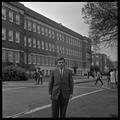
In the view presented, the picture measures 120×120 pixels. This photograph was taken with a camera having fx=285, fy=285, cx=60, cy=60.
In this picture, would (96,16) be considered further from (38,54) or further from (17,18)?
(38,54)

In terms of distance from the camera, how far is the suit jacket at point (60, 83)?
6.47m

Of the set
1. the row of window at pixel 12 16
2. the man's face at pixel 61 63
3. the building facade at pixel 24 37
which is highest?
the row of window at pixel 12 16

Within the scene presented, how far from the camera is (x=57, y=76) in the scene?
6.50 metres

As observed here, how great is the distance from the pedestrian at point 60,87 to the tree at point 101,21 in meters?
10.6

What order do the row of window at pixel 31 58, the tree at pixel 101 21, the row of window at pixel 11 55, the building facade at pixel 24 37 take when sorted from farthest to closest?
the row of window at pixel 31 58 → the building facade at pixel 24 37 → the row of window at pixel 11 55 → the tree at pixel 101 21

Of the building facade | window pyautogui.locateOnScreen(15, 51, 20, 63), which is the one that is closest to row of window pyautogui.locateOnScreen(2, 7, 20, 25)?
the building facade

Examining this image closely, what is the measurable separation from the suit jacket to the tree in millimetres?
10535

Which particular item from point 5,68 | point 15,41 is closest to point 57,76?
point 5,68

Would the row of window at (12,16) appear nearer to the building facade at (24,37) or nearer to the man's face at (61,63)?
the building facade at (24,37)

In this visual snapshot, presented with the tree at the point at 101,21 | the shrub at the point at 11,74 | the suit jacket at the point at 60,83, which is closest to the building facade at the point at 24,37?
the shrub at the point at 11,74

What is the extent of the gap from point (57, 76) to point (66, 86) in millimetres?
314

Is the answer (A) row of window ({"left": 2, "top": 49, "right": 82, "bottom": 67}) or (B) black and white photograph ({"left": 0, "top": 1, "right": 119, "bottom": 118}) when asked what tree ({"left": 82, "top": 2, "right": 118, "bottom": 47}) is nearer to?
(B) black and white photograph ({"left": 0, "top": 1, "right": 119, "bottom": 118})

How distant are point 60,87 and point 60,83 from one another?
9cm

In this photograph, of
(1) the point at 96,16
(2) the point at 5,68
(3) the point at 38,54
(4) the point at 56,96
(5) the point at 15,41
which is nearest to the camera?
(4) the point at 56,96
